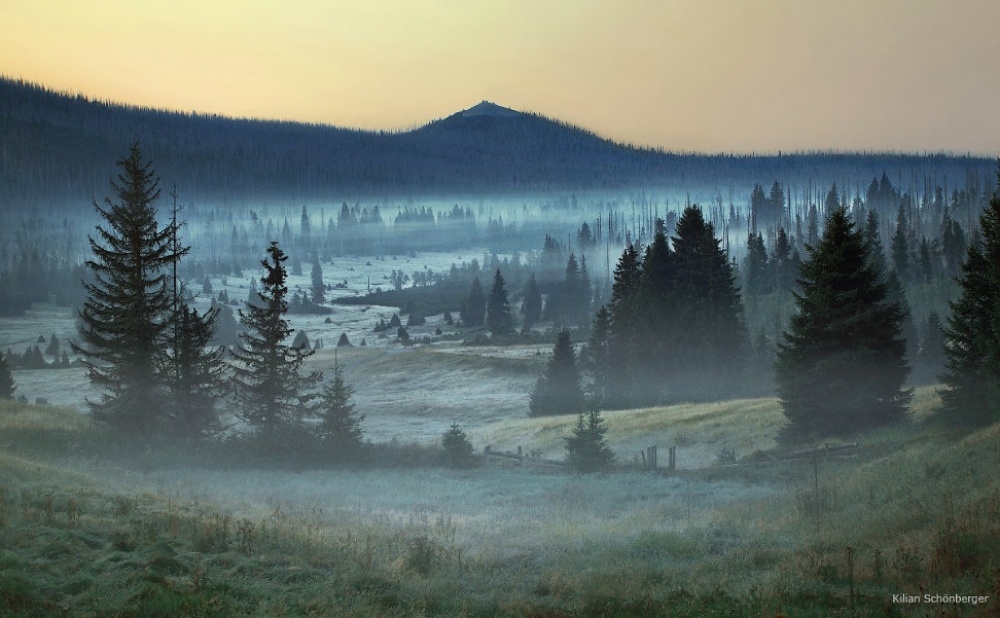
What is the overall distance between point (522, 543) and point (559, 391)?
4962 centimetres

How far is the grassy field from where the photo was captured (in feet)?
41.6

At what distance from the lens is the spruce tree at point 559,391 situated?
224 feet

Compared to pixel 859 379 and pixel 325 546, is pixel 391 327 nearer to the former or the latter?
pixel 859 379

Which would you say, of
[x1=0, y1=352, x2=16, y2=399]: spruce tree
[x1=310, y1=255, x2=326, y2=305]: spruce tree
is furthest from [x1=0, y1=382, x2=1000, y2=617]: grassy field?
[x1=310, y1=255, x2=326, y2=305]: spruce tree

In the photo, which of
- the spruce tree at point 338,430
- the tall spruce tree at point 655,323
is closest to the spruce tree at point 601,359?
the tall spruce tree at point 655,323

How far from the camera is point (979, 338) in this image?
30.9m

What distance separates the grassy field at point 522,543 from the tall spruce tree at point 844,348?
5603mm

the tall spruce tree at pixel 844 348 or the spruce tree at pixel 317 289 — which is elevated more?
the tall spruce tree at pixel 844 348

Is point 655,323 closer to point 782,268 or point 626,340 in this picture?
point 626,340

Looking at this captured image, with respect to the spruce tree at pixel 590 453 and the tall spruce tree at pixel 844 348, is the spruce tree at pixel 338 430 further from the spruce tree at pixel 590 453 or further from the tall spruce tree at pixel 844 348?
the tall spruce tree at pixel 844 348

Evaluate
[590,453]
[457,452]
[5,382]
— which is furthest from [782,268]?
[5,382]

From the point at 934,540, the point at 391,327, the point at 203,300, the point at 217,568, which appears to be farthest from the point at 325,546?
the point at 203,300

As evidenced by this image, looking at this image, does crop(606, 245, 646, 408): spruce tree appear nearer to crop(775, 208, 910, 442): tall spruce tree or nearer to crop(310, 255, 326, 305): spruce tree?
crop(775, 208, 910, 442): tall spruce tree

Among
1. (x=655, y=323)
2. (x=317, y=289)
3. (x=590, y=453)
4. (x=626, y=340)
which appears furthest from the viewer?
(x=317, y=289)
